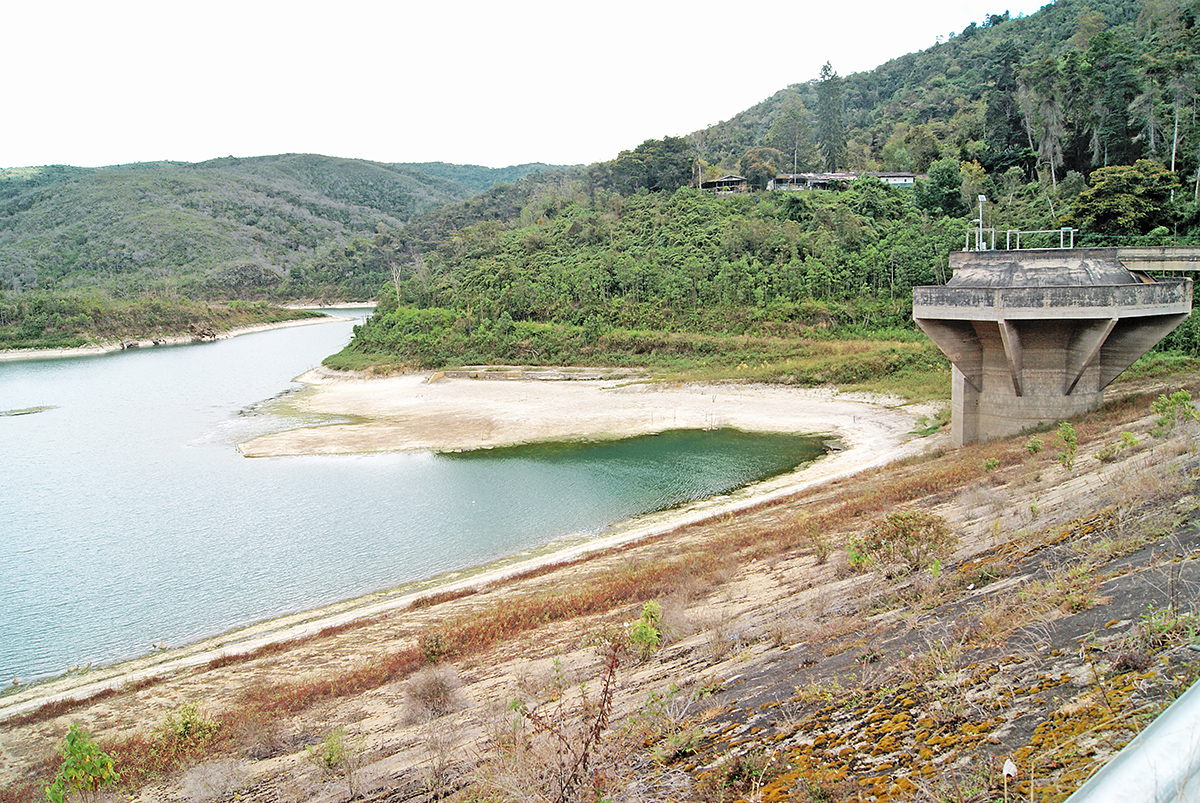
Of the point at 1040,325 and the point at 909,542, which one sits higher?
the point at 1040,325

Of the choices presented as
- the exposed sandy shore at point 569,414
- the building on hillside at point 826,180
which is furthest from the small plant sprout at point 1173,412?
the building on hillside at point 826,180

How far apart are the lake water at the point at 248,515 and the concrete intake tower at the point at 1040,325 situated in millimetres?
8557

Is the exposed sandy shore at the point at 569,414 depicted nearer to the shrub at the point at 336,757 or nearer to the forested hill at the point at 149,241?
the shrub at the point at 336,757

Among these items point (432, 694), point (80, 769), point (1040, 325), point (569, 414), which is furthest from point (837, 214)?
point (80, 769)

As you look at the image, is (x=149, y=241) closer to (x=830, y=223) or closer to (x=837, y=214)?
(x=830, y=223)

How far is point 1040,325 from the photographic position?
18.5 meters

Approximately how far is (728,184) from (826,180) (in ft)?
38.2

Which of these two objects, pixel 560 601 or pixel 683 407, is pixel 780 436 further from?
pixel 560 601

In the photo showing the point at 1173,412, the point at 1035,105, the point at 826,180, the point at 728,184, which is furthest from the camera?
the point at 728,184

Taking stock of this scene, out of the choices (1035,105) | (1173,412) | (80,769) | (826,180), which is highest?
(1035,105)

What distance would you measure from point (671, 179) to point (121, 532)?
71.8 m

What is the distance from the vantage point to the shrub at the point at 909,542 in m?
9.67

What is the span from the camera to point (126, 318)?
10019 centimetres

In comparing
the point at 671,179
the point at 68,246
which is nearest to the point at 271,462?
the point at 671,179
